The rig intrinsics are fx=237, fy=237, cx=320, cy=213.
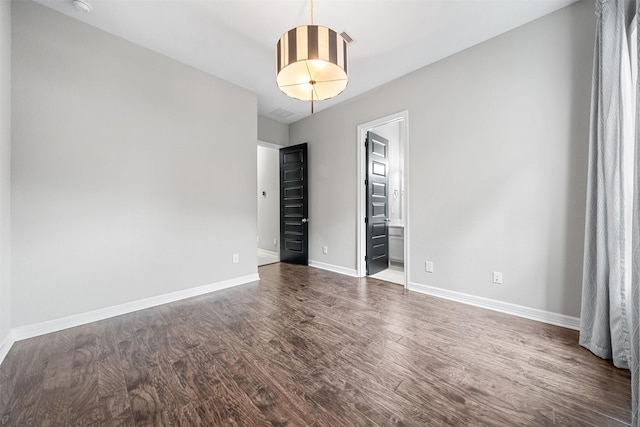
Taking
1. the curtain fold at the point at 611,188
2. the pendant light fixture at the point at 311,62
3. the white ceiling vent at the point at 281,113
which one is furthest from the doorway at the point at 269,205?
the curtain fold at the point at 611,188

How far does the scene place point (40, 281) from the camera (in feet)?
6.95

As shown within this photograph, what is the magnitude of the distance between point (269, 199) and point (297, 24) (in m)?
3.78

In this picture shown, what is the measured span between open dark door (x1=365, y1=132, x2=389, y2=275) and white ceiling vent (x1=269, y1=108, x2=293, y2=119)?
5.43 feet

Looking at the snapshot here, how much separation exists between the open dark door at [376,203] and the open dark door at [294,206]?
4.27ft

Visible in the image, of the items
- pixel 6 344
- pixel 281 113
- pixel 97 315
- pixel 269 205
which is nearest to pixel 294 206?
pixel 269 205

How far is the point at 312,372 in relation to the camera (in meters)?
1.62

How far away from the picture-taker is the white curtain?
1666 mm

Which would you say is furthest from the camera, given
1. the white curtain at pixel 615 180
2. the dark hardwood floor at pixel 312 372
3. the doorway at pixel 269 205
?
the doorway at pixel 269 205

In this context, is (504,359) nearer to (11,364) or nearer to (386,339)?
(386,339)

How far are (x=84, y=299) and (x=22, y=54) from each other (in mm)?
2258

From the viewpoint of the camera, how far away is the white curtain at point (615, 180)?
5.47ft

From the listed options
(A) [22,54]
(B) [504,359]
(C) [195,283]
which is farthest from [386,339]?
(A) [22,54]

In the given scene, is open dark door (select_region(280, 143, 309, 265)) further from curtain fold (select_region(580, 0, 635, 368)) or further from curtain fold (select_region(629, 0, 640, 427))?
curtain fold (select_region(629, 0, 640, 427))

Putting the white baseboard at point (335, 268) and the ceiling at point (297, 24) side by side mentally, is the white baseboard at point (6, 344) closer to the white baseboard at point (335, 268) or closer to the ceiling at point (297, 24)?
the ceiling at point (297, 24)
